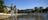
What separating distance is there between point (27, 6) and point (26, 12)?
9.1 inches

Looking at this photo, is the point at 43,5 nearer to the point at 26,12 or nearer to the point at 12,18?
the point at 26,12

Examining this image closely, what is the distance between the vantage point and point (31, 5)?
3.55 metres

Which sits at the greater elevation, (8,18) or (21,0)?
(21,0)

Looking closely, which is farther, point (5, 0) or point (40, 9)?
point (5, 0)

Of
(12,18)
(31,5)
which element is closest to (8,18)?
(12,18)

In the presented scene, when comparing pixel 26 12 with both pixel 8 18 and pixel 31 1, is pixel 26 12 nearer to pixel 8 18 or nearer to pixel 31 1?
pixel 31 1

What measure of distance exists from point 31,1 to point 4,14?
37.7 inches

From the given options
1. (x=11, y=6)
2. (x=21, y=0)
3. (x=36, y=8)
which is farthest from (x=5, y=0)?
(x=36, y=8)

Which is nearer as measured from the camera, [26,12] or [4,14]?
[26,12]

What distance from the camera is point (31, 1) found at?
3.55m

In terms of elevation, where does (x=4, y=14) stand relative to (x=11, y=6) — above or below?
below

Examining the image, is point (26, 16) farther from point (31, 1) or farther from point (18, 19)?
point (31, 1)

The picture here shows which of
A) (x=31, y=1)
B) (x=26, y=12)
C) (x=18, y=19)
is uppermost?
(x=31, y=1)

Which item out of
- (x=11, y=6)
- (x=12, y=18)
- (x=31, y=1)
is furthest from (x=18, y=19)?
(x=31, y=1)
